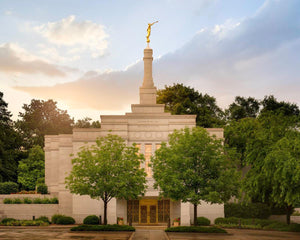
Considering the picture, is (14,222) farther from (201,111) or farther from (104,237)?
(201,111)

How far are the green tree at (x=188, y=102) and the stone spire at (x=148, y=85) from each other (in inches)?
726

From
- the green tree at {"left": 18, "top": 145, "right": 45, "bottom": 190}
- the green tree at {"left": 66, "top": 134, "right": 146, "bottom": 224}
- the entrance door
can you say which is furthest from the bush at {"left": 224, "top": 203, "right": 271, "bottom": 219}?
the green tree at {"left": 18, "top": 145, "right": 45, "bottom": 190}

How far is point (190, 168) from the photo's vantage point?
40344 millimetres

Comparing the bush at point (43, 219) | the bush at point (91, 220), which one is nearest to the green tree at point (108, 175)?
the bush at point (91, 220)

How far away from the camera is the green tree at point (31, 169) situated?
76.6 m

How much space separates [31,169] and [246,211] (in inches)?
1642

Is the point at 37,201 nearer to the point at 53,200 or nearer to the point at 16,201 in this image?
the point at 53,200

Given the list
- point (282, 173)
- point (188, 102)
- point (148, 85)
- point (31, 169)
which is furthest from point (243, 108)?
point (282, 173)

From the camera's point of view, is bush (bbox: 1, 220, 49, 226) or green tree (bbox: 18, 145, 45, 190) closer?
bush (bbox: 1, 220, 49, 226)

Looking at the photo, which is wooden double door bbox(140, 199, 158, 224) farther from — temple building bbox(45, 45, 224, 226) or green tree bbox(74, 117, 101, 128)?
green tree bbox(74, 117, 101, 128)

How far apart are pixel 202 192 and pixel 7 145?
1906 inches

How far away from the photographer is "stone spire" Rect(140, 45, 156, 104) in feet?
180

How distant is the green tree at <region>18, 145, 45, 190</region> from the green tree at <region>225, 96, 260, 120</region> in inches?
1353

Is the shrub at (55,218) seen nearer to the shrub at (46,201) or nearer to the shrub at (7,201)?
the shrub at (46,201)
